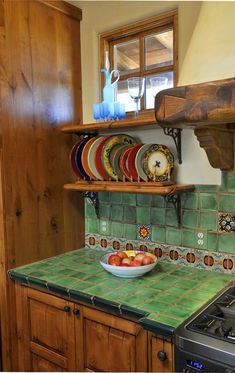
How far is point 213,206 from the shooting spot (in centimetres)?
173

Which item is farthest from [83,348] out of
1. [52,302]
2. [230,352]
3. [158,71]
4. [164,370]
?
[158,71]

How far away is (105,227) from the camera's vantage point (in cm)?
218

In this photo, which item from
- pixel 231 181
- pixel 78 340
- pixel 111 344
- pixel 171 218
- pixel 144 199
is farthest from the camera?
pixel 144 199

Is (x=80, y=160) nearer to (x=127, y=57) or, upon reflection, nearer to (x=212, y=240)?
(x=127, y=57)

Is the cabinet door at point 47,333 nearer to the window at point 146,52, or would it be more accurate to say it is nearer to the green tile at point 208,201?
the green tile at point 208,201

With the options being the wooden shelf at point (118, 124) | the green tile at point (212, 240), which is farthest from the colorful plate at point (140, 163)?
the green tile at point (212, 240)

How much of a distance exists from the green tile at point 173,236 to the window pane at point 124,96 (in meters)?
0.79

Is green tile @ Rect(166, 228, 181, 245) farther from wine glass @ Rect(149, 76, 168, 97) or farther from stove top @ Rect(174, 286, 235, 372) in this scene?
wine glass @ Rect(149, 76, 168, 97)

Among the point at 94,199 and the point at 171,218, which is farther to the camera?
the point at 94,199

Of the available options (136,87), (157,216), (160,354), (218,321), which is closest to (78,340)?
(160,354)

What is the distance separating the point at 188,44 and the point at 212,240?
3.44 feet

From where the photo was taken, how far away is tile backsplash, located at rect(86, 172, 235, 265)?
5.57 ft

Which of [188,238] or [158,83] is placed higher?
[158,83]

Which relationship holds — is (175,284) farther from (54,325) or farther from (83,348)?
(54,325)
